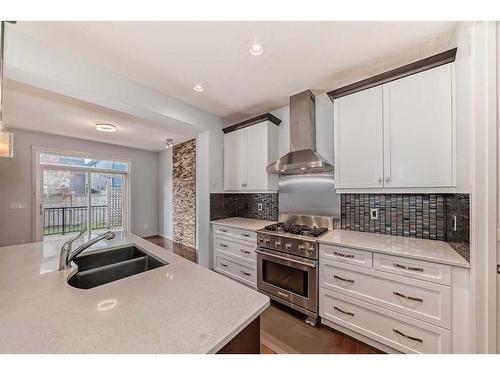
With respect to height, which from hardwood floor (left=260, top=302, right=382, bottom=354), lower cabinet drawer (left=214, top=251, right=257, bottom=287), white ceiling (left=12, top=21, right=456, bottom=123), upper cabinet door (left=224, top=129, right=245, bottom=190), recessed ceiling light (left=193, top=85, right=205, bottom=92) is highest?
white ceiling (left=12, top=21, right=456, bottom=123)

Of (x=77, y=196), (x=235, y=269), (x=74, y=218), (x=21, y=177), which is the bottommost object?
(x=235, y=269)

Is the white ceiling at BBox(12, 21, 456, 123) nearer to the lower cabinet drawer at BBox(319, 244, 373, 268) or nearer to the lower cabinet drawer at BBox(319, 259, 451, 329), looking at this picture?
the lower cabinet drawer at BBox(319, 244, 373, 268)

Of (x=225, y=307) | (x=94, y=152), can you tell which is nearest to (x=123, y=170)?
(x=94, y=152)

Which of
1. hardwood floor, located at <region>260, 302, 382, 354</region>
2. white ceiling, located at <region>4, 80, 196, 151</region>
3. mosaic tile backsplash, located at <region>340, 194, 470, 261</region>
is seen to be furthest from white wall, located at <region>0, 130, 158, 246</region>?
mosaic tile backsplash, located at <region>340, 194, 470, 261</region>

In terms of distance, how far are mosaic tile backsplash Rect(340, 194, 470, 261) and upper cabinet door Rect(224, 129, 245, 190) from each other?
4.73ft

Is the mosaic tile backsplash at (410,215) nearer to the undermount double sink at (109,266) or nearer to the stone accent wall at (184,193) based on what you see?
the undermount double sink at (109,266)

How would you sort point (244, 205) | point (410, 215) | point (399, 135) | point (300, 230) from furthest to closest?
point (244, 205) → point (300, 230) → point (410, 215) → point (399, 135)

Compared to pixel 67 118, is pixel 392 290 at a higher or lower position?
lower

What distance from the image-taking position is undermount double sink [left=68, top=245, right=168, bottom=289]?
4.11ft

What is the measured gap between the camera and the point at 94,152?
4.63 metres

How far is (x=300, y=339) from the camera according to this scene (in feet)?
5.65

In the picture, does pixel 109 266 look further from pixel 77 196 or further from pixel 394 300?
pixel 77 196

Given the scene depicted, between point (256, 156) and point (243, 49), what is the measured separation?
4.49 feet

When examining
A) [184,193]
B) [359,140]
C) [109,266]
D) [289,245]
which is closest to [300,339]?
[289,245]
